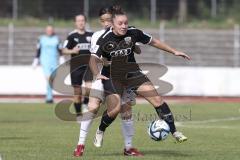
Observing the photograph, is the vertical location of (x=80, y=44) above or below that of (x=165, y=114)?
above

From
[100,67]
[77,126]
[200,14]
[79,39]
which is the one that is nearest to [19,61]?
[200,14]

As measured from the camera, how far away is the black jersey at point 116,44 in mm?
11125

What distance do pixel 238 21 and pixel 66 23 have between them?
8.81m

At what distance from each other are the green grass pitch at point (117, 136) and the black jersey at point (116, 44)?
145cm

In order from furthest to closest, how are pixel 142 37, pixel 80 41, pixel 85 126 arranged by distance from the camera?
pixel 80 41
pixel 142 37
pixel 85 126

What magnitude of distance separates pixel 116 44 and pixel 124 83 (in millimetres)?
655

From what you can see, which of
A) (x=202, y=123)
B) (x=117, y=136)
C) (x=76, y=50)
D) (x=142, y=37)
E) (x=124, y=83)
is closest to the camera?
(x=142, y=37)

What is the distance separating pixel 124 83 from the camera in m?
11.5

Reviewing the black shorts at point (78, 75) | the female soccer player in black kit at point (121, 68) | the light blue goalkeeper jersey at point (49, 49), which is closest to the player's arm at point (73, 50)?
the black shorts at point (78, 75)

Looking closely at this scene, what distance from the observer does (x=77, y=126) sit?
1692 cm

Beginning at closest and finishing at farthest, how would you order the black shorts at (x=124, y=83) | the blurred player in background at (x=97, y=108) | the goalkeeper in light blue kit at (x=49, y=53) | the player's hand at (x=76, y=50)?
the blurred player in background at (x=97, y=108) → the black shorts at (x=124, y=83) → the player's hand at (x=76, y=50) → the goalkeeper in light blue kit at (x=49, y=53)

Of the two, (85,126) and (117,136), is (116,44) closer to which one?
(85,126)

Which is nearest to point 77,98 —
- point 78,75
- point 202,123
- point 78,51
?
point 78,75

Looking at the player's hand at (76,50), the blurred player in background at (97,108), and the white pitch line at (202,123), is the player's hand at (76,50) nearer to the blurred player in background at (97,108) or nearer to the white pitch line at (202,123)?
the white pitch line at (202,123)
